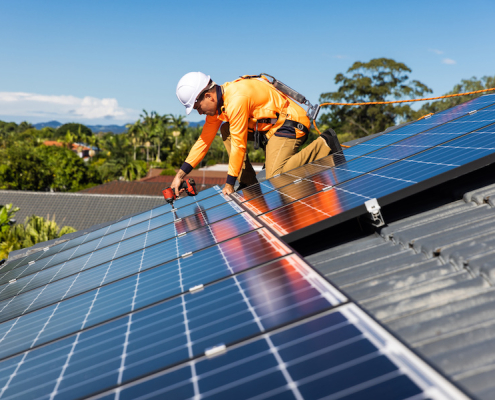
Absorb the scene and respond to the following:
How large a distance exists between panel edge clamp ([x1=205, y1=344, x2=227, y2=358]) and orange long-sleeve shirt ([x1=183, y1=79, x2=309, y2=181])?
4.28 meters

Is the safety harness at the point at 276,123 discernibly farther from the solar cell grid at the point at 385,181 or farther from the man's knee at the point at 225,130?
the solar cell grid at the point at 385,181

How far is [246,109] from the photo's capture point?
6.35 metres

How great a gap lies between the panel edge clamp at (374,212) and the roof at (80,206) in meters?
25.8

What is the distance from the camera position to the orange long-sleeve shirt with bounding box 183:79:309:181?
20.7 feet

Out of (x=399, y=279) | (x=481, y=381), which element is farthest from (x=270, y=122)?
(x=481, y=381)

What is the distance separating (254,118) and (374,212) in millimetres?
3186

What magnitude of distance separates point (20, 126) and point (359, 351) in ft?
705

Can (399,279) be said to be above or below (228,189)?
below

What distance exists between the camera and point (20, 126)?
191 m

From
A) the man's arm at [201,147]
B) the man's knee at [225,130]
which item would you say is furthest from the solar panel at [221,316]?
the man's knee at [225,130]

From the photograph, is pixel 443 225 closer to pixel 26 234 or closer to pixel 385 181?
pixel 385 181

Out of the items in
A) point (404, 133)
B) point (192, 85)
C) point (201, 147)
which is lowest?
point (201, 147)

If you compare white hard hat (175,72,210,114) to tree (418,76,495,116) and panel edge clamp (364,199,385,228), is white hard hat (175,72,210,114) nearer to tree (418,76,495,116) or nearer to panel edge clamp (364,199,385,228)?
panel edge clamp (364,199,385,228)

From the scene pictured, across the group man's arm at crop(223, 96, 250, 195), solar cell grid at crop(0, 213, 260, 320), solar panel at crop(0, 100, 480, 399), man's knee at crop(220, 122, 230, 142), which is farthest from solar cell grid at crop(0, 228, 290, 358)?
man's knee at crop(220, 122, 230, 142)
